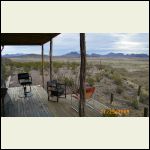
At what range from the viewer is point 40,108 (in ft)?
24.6

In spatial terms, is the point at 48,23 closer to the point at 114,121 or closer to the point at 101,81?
the point at 114,121

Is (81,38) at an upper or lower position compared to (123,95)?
upper

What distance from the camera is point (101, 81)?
16125 millimetres

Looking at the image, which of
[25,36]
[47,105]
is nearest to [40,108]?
[47,105]

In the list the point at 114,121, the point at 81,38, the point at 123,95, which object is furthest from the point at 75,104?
the point at 123,95

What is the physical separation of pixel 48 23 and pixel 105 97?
6460 millimetres

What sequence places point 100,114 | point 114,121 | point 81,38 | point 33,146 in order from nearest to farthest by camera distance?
point 33,146 < point 114,121 < point 81,38 < point 100,114

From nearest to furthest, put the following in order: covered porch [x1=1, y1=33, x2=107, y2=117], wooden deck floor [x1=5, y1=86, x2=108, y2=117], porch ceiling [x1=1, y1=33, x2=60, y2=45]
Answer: covered porch [x1=1, y1=33, x2=107, y2=117] → wooden deck floor [x1=5, y1=86, x2=108, y2=117] → porch ceiling [x1=1, y1=33, x2=60, y2=45]

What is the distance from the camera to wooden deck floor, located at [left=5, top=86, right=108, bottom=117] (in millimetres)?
6879

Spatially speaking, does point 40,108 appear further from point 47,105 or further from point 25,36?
point 25,36

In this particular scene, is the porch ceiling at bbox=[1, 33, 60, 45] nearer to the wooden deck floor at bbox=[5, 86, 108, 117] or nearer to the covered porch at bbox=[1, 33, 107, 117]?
the covered porch at bbox=[1, 33, 107, 117]

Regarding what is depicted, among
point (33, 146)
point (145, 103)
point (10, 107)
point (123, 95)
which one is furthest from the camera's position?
point (123, 95)

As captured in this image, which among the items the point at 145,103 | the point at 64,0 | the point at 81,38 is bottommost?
the point at 145,103

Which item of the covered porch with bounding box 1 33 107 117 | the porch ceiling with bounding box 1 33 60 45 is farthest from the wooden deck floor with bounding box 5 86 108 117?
the porch ceiling with bounding box 1 33 60 45
